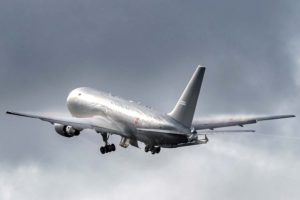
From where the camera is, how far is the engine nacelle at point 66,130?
490 feet

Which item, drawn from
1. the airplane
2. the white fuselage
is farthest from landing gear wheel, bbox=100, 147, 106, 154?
the white fuselage

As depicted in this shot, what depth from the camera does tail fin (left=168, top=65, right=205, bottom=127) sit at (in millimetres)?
134375

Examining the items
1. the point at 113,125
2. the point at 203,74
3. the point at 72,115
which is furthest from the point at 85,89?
the point at 203,74

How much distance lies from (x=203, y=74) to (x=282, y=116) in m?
18.8

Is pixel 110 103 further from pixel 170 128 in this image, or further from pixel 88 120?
pixel 170 128

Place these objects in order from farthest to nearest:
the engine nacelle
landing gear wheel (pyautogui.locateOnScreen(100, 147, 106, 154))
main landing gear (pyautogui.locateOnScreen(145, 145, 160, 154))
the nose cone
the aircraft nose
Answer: the aircraft nose → the nose cone → the engine nacelle → landing gear wheel (pyautogui.locateOnScreen(100, 147, 106, 154)) → main landing gear (pyautogui.locateOnScreen(145, 145, 160, 154))

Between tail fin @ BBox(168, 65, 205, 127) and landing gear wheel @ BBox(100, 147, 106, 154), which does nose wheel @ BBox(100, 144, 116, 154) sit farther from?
tail fin @ BBox(168, 65, 205, 127)

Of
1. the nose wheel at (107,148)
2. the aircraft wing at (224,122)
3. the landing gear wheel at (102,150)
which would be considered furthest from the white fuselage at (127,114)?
the aircraft wing at (224,122)

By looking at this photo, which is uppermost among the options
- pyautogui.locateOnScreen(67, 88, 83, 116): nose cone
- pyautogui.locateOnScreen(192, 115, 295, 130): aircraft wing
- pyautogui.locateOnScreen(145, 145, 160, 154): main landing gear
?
pyautogui.locateOnScreen(67, 88, 83, 116): nose cone

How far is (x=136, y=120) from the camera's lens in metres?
138

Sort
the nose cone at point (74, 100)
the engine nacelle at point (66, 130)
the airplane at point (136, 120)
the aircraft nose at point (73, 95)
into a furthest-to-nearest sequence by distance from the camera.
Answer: the aircraft nose at point (73, 95)
the nose cone at point (74, 100)
the engine nacelle at point (66, 130)
the airplane at point (136, 120)

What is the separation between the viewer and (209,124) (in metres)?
148

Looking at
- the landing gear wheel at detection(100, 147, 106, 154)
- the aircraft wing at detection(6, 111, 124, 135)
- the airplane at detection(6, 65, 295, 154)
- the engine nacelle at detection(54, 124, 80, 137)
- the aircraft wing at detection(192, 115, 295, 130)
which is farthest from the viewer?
the engine nacelle at detection(54, 124, 80, 137)

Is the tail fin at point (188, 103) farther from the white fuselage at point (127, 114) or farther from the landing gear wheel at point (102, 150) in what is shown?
the landing gear wheel at point (102, 150)
